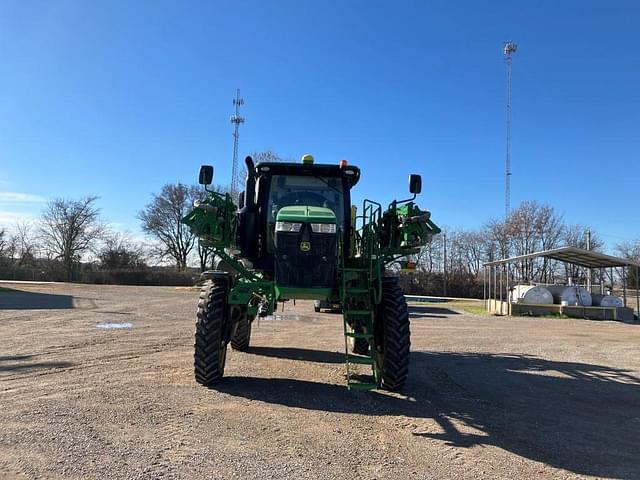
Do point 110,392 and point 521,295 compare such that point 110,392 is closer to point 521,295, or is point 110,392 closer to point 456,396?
point 456,396

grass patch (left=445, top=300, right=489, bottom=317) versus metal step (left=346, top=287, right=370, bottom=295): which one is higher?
metal step (left=346, top=287, right=370, bottom=295)

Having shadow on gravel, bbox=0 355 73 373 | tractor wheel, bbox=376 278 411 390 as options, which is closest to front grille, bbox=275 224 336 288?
Result: tractor wheel, bbox=376 278 411 390

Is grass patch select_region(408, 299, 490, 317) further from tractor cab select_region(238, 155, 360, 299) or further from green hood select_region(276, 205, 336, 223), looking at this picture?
green hood select_region(276, 205, 336, 223)

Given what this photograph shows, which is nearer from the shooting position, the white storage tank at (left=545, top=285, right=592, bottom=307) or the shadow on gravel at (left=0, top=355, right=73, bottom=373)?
the shadow on gravel at (left=0, top=355, right=73, bottom=373)

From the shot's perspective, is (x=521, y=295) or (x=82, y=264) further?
(x=82, y=264)

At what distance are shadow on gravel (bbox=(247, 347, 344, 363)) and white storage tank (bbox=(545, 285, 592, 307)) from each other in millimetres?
19349

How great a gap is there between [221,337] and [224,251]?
1536 mm

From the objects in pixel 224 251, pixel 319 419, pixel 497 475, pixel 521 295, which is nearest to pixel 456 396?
pixel 319 419

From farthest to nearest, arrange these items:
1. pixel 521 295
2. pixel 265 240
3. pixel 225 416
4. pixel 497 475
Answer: pixel 521 295 → pixel 265 240 → pixel 225 416 → pixel 497 475

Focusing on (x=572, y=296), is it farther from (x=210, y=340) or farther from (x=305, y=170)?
(x=210, y=340)

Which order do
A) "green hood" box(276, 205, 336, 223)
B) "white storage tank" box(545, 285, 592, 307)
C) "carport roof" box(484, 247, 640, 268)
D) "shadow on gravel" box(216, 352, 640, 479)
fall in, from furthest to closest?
1. "white storage tank" box(545, 285, 592, 307)
2. "carport roof" box(484, 247, 640, 268)
3. "green hood" box(276, 205, 336, 223)
4. "shadow on gravel" box(216, 352, 640, 479)

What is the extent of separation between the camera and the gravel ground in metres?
4.38

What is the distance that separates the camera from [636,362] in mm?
11086

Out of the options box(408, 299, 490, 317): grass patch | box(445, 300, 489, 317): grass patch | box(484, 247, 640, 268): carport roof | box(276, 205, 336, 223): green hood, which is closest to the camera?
box(276, 205, 336, 223): green hood
